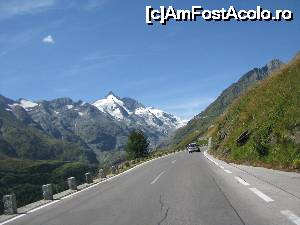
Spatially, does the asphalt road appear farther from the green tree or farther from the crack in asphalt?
the green tree

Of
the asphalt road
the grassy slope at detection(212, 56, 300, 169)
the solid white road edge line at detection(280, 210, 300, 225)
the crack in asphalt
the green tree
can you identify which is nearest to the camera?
the solid white road edge line at detection(280, 210, 300, 225)

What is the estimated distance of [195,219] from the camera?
380 inches

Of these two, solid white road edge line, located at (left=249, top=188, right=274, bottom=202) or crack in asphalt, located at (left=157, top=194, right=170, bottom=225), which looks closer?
crack in asphalt, located at (left=157, top=194, right=170, bottom=225)

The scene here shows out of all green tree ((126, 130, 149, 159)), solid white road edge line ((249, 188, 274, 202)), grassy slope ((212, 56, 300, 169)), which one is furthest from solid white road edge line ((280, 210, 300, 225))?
green tree ((126, 130, 149, 159))

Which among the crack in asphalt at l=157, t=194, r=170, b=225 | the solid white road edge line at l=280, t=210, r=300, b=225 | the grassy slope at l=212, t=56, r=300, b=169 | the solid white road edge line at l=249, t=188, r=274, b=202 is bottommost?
the crack in asphalt at l=157, t=194, r=170, b=225

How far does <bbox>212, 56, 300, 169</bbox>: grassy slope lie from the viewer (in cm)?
2188

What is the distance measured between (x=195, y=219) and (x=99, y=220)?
2.60 metres

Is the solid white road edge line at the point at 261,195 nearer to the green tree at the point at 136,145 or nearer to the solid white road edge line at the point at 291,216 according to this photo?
the solid white road edge line at the point at 291,216

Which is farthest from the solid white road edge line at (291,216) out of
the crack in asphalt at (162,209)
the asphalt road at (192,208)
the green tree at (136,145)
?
the green tree at (136,145)

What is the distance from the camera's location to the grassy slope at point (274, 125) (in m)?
21.9

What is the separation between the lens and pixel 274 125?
2603 cm

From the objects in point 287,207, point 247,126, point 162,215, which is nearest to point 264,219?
point 287,207

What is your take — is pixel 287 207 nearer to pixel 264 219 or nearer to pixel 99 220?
pixel 264 219

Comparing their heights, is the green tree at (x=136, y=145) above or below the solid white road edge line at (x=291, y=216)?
above
